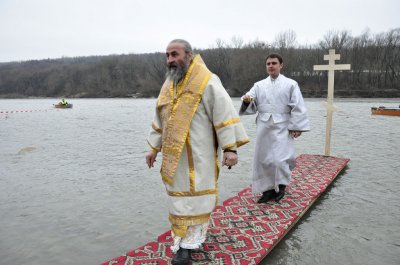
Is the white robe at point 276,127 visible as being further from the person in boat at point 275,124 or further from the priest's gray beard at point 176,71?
the priest's gray beard at point 176,71

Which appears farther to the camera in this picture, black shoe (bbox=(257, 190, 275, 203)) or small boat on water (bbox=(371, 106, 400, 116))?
small boat on water (bbox=(371, 106, 400, 116))

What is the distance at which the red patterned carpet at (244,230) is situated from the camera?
3767 millimetres

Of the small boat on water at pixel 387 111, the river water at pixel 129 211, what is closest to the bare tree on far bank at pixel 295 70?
the small boat on water at pixel 387 111

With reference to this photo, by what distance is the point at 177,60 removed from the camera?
11.4ft

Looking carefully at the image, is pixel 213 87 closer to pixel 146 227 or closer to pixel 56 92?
pixel 146 227

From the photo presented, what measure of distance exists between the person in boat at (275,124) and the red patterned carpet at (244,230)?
1.28 feet

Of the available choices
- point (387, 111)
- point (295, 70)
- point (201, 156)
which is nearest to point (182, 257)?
point (201, 156)

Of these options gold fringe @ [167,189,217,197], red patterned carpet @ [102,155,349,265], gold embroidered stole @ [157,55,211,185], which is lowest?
red patterned carpet @ [102,155,349,265]

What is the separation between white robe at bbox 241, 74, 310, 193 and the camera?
17.2ft

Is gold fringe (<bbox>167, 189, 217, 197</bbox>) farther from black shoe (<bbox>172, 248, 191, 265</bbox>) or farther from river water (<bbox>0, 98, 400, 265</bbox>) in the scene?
river water (<bbox>0, 98, 400, 265</bbox>)

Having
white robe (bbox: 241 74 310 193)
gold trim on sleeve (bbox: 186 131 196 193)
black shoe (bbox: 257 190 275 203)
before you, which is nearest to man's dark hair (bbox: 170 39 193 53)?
gold trim on sleeve (bbox: 186 131 196 193)

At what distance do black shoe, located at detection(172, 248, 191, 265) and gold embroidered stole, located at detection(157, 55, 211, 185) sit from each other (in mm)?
726

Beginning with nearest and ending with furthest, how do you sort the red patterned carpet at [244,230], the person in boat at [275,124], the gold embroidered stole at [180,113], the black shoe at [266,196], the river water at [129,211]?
the gold embroidered stole at [180,113] → the red patterned carpet at [244,230] → the river water at [129,211] → the person in boat at [275,124] → the black shoe at [266,196]

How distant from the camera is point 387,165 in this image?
29.7 feet
